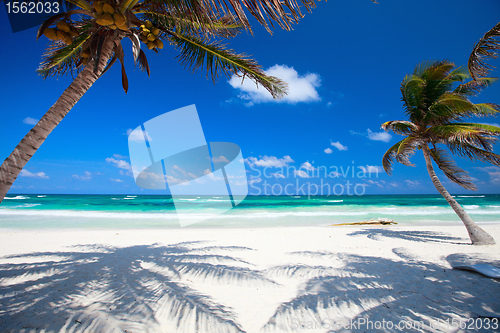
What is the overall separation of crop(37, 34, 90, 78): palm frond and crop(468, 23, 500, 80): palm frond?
6.81 meters

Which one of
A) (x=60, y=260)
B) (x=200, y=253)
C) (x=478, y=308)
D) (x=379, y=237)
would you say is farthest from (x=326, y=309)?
(x=379, y=237)

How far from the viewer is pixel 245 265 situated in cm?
468

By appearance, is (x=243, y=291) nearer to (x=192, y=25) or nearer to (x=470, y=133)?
(x=192, y=25)

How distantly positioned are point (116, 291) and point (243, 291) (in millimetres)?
2018

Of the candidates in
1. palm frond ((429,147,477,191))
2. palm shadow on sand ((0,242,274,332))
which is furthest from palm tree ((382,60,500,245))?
palm shadow on sand ((0,242,274,332))

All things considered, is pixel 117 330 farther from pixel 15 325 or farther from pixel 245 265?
pixel 245 265

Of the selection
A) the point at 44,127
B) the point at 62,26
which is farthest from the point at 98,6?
the point at 44,127

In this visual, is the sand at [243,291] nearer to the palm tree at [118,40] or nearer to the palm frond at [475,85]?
Result: the palm tree at [118,40]

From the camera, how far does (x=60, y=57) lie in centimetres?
413

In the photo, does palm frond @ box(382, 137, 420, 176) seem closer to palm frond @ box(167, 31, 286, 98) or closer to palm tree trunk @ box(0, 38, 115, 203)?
palm frond @ box(167, 31, 286, 98)

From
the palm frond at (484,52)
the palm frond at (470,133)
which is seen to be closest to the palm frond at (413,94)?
the palm frond at (470,133)

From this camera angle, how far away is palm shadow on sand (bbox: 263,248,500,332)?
8.76ft

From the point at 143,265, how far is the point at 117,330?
7.63 ft

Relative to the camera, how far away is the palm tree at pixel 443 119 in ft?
20.6
